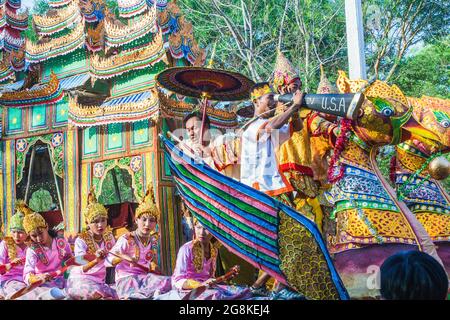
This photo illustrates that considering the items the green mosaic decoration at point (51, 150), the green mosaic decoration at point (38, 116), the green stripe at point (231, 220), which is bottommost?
the green stripe at point (231, 220)

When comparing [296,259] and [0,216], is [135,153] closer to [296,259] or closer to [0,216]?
[0,216]

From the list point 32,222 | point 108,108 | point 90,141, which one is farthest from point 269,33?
point 32,222

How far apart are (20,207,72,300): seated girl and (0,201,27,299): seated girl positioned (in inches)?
7.3

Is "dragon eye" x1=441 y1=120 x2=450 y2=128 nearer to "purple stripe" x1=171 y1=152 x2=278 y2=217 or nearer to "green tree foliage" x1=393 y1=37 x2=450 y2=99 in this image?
"purple stripe" x1=171 y1=152 x2=278 y2=217

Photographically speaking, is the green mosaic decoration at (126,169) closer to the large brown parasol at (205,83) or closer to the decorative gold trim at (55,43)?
the large brown parasol at (205,83)

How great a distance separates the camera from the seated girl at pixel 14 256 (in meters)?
5.71

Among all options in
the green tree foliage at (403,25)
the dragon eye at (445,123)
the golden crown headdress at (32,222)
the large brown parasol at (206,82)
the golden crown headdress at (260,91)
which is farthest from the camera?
the green tree foliage at (403,25)

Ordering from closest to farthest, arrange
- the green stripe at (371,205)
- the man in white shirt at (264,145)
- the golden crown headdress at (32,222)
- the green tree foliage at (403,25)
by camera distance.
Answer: the green stripe at (371,205) → the man in white shirt at (264,145) → the golden crown headdress at (32,222) → the green tree foliage at (403,25)

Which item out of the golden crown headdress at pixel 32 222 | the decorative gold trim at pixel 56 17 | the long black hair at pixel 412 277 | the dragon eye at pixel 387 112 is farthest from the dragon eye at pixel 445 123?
the decorative gold trim at pixel 56 17

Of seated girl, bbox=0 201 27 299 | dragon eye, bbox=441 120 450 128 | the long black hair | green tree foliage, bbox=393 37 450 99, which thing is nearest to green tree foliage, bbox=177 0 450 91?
green tree foliage, bbox=393 37 450 99

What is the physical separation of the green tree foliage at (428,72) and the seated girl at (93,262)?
771cm

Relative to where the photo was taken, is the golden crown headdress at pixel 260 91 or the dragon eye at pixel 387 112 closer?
the dragon eye at pixel 387 112

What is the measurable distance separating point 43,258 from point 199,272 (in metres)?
1.50

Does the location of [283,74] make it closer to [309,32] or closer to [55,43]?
[55,43]
